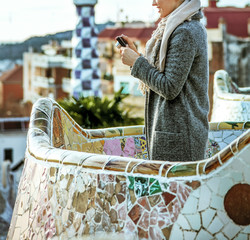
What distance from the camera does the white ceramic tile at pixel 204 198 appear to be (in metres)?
1.90

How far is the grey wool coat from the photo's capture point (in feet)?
8.14

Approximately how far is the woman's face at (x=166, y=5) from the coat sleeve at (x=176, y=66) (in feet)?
0.49

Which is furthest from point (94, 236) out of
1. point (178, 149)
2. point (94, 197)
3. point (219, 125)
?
point (219, 125)

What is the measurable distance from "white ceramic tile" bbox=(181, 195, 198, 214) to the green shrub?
5.47m

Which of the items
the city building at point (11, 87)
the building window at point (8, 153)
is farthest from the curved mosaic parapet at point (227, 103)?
the city building at point (11, 87)

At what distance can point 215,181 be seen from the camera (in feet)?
6.23

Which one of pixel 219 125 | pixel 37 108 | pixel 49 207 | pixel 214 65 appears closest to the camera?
pixel 49 207

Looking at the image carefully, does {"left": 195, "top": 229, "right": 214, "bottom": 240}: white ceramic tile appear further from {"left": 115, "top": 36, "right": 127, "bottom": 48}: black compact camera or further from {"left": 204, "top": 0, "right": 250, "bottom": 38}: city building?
{"left": 204, "top": 0, "right": 250, "bottom": 38}: city building

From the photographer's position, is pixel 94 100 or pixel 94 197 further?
pixel 94 100

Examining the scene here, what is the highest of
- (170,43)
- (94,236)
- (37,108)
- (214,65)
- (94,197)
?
(214,65)

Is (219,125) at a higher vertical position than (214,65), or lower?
lower

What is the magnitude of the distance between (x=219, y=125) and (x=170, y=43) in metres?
1.06

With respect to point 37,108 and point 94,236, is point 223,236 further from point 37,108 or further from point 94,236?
point 37,108

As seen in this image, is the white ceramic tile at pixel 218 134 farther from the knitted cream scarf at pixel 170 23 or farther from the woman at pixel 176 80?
the knitted cream scarf at pixel 170 23
